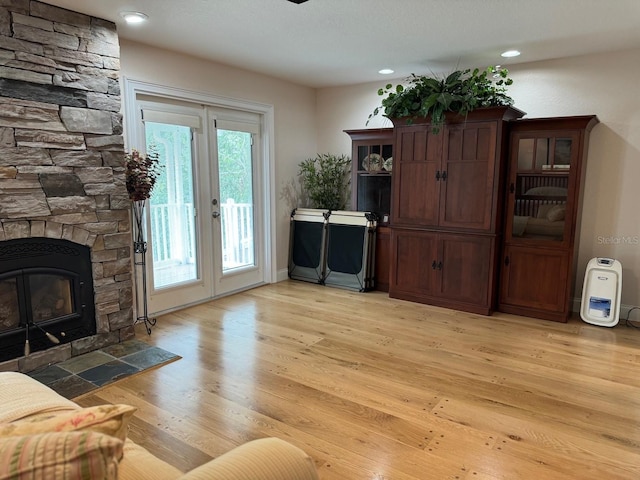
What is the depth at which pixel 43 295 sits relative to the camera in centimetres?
309

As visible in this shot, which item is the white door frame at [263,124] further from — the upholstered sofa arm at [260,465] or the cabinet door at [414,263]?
the upholstered sofa arm at [260,465]

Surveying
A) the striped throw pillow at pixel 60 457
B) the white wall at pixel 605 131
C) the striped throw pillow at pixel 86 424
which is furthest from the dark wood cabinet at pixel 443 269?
the striped throw pillow at pixel 60 457

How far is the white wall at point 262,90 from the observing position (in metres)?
3.80

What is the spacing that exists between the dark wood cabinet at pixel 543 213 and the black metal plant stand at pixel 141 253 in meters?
3.27

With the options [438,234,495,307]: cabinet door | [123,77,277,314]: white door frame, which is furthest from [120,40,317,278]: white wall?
[438,234,495,307]: cabinet door

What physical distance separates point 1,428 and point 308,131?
505 cm

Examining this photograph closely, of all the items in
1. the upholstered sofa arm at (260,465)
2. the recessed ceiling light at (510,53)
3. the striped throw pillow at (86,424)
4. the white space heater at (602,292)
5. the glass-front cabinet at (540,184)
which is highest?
the recessed ceiling light at (510,53)

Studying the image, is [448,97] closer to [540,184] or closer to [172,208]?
[540,184]

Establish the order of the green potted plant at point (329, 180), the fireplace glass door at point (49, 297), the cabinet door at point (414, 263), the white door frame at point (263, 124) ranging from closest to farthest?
the fireplace glass door at point (49, 297) < the white door frame at point (263, 124) < the cabinet door at point (414, 263) < the green potted plant at point (329, 180)

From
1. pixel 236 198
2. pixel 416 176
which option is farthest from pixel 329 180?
pixel 416 176

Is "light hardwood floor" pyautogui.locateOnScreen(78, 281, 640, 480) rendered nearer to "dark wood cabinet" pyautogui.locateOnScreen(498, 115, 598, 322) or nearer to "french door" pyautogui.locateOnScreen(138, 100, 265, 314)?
"dark wood cabinet" pyautogui.locateOnScreen(498, 115, 598, 322)

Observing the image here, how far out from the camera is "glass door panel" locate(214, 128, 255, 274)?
4680 millimetres

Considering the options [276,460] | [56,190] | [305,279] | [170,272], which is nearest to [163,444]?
[276,460]

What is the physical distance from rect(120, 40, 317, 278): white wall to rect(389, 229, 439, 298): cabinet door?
58.9 inches
